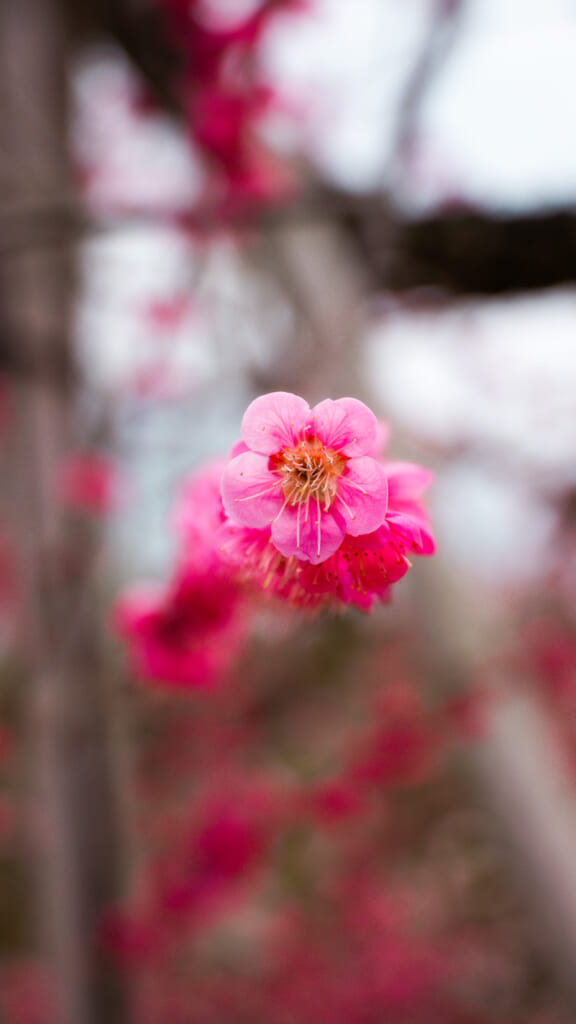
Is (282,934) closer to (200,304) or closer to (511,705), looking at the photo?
(511,705)

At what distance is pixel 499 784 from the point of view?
1834 mm

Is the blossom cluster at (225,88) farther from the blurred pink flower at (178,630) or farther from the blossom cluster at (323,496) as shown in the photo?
the blossom cluster at (323,496)

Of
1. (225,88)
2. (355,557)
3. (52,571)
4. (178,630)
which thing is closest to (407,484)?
(355,557)

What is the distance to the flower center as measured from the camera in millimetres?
541

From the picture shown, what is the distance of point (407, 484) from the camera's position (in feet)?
2.01

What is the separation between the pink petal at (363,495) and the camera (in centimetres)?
49

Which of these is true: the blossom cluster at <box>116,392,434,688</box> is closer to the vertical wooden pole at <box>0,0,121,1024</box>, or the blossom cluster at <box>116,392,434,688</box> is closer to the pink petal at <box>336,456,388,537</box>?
the pink petal at <box>336,456,388,537</box>

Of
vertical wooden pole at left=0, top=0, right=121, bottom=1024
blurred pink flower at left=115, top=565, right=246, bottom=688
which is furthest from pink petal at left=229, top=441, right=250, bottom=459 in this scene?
vertical wooden pole at left=0, top=0, right=121, bottom=1024

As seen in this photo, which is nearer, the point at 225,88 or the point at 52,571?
the point at 52,571

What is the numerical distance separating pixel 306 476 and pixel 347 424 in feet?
0.21

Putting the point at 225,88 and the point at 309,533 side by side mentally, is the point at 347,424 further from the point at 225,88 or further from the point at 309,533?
the point at 225,88

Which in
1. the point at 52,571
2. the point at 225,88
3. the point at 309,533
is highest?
the point at 225,88

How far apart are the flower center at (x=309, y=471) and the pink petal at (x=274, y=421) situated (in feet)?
0.04

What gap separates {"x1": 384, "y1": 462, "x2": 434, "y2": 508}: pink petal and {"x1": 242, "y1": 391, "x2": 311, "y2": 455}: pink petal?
106mm
